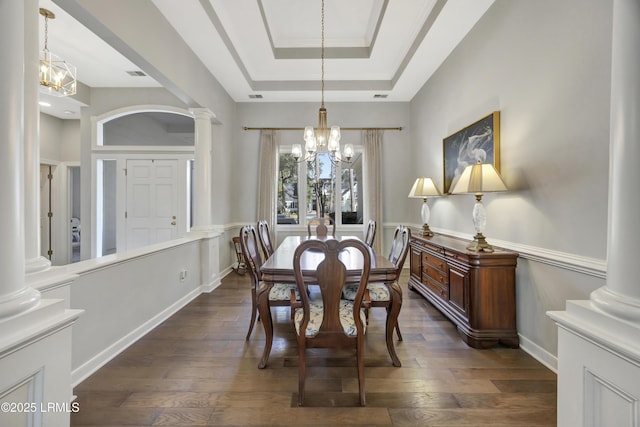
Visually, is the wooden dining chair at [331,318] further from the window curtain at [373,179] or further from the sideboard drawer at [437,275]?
the window curtain at [373,179]

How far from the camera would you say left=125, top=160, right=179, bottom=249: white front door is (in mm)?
4656

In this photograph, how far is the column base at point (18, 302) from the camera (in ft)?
2.73

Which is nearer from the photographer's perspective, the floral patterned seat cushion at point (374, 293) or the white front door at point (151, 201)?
the floral patterned seat cushion at point (374, 293)

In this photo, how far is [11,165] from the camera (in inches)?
34.8

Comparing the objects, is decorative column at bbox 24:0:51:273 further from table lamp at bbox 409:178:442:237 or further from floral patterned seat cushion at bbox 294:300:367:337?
table lamp at bbox 409:178:442:237

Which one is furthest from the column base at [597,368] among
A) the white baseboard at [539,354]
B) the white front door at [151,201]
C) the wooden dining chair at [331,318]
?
the white front door at [151,201]

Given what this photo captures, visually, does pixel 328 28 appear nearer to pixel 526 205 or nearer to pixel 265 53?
pixel 265 53

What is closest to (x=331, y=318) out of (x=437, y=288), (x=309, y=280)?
(x=309, y=280)

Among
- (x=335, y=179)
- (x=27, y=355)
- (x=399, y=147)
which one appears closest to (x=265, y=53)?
(x=335, y=179)

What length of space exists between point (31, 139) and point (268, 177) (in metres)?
3.55

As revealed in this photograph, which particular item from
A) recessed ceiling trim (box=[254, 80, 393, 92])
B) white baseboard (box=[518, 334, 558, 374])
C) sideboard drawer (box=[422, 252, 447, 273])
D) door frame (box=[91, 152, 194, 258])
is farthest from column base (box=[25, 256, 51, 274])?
recessed ceiling trim (box=[254, 80, 393, 92])

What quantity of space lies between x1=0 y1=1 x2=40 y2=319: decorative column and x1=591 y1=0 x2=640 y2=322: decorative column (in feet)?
6.34

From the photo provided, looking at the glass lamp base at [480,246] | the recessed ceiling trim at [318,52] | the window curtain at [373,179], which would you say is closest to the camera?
the glass lamp base at [480,246]

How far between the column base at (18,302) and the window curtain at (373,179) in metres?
4.45
